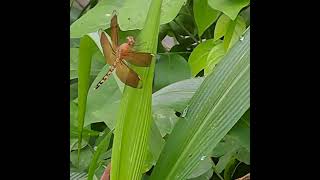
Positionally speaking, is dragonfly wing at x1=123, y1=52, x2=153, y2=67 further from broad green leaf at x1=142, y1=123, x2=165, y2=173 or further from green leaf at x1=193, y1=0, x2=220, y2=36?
green leaf at x1=193, y1=0, x2=220, y2=36

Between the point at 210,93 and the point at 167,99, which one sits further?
the point at 167,99

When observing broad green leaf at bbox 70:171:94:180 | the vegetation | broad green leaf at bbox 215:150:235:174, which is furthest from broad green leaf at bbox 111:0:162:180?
broad green leaf at bbox 215:150:235:174

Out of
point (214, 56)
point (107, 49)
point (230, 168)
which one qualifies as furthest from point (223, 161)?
point (107, 49)

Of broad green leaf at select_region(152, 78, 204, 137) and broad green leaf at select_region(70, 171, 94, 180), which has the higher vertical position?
broad green leaf at select_region(152, 78, 204, 137)

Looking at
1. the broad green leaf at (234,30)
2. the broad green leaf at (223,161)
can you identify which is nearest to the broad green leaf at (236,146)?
the broad green leaf at (223,161)

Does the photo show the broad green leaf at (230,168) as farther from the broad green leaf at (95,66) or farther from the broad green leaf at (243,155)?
the broad green leaf at (95,66)
